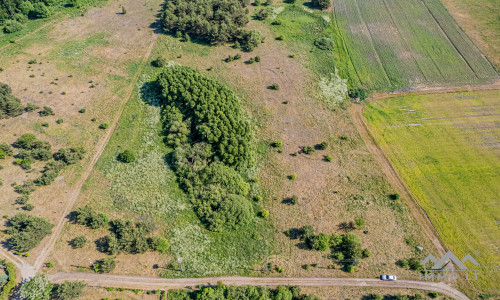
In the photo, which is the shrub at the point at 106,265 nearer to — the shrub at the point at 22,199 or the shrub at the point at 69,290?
the shrub at the point at 69,290

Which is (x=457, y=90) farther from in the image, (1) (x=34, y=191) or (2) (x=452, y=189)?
(1) (x=34, y=191)

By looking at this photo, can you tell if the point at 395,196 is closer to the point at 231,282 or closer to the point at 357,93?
the point at 357,93

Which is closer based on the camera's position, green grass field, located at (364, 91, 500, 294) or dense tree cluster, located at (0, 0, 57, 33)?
green grass field, located at (364, 91, 500, 294)

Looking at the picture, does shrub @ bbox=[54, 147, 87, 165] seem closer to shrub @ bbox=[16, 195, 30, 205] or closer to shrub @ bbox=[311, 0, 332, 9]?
shrub @ bbox=[16, 195, 30, 205]

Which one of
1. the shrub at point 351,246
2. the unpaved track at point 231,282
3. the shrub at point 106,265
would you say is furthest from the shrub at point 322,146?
the shrub at point 106,265

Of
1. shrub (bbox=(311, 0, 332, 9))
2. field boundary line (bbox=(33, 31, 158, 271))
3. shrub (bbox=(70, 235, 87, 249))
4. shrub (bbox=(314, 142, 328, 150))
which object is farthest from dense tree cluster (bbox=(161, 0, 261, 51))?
shrub (bbox=(70, 235, 87, 249))

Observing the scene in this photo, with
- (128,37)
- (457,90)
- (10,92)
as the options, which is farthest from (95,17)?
(457,90)

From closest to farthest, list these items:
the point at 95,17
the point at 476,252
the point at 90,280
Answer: the point at 90,280, the point at 476,252, the point at 95,17
